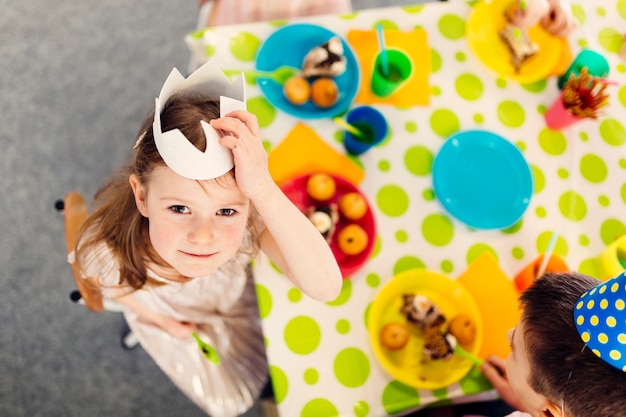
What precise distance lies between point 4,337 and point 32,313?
0.10m

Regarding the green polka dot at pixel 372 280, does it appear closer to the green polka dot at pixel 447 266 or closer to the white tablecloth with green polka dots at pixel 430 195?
the white tablecloth with green polka dots at pixel 430 195

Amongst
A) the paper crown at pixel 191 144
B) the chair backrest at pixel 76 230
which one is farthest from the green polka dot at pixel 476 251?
the chair backrest at pixel 76 230

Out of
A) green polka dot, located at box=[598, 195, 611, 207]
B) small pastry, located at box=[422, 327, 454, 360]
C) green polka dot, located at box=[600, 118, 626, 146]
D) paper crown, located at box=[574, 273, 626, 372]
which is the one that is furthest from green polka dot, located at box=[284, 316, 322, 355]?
green polka dot, located at box=[600, 118, 626, 146]

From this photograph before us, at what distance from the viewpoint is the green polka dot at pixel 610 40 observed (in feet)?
3.88

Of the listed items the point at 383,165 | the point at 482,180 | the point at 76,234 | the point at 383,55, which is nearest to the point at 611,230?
the point at 482,180

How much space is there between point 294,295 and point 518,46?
76 centimetres

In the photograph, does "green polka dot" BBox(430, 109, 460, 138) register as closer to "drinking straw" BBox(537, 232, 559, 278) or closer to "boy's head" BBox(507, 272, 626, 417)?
"drinking straw" BBox(537, 232, 559, 278)

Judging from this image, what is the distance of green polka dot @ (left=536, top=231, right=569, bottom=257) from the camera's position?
1.02m

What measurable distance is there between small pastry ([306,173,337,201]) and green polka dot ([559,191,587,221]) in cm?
50

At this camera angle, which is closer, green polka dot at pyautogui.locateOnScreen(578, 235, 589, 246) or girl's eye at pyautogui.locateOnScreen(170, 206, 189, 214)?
girl's eye at pyautogui.locateOnScreen(170, 206, 189, 214)

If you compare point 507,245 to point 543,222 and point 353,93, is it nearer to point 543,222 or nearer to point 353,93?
point 543,222

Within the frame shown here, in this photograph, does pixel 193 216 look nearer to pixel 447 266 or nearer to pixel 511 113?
pixel 447 266

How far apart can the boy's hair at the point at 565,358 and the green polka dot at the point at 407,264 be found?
23cm

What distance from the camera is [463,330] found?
93cm
